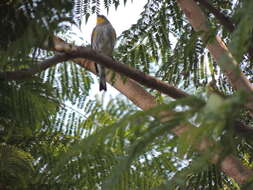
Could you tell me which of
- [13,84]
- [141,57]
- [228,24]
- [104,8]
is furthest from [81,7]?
[141,57]

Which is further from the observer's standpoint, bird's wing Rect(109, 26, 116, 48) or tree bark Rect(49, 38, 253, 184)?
bird's wing Rect(109, 26, 116, 48)

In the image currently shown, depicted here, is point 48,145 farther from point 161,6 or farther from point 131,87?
point 161,6

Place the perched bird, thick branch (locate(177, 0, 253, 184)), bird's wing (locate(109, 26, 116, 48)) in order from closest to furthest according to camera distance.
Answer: thick branch (locate(177, 0, 253, 184)) < the perched bird < bird's wing (locate(109, 26, 116, 48))

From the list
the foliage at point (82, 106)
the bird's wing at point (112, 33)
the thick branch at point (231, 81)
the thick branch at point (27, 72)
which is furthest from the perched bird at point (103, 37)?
the thick branch at point (27, 72)

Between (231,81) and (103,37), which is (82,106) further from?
(103,37)

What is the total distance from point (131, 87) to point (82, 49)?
851mm

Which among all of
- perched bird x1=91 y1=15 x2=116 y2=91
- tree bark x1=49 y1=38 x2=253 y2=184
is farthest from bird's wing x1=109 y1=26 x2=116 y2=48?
tree bark x1=49 y1=38 x2=253 y2=184

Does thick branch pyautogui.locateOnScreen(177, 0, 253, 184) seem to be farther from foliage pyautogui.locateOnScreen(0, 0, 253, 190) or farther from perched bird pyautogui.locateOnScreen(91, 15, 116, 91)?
perched bird pyautogui.locateOnScreen(91, 15, 116, 91)

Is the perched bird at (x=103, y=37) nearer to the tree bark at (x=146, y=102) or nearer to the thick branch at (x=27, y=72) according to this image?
the tree bark at (x=146, y=102)

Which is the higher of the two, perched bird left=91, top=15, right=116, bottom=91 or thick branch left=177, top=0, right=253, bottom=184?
perched bird left=91, top=15, right=116, bottom=91

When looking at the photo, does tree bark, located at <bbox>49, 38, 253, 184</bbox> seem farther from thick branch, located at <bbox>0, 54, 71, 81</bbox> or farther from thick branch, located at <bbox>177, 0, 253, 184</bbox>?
thick branch, located at <bbox>0, 54, 71, 81</bbox>

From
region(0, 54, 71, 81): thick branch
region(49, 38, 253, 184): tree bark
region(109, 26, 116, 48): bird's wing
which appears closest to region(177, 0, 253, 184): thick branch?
region(49, 38, 253, 184): tree bark

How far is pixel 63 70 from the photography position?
1886 mm

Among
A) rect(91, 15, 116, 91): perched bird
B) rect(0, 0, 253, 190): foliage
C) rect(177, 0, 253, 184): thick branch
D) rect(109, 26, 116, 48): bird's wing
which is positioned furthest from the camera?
rect(109, 26, 116, 48): bird's wing
